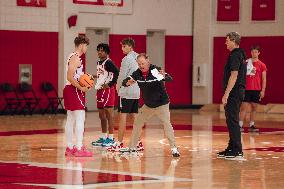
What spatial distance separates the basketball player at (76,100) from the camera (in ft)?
45.3

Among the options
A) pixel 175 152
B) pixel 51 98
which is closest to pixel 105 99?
pixel 175 152

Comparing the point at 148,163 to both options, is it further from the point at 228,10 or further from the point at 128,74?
the point at 228,10

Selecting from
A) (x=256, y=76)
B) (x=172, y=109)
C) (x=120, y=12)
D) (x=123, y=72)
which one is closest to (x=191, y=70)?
(x=172, y=109)

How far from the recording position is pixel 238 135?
13.7 meters

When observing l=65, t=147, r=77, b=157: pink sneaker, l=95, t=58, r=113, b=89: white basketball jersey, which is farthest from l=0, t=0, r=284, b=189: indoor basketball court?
l=95, t=58, r=113, b=89: white basketball jersey

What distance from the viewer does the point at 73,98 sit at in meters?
13.9

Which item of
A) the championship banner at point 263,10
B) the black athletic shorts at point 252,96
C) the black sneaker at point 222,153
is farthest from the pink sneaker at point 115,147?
the championship banner at point 263,10

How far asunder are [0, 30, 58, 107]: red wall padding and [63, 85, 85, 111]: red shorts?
12670mm

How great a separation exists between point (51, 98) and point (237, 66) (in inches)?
569

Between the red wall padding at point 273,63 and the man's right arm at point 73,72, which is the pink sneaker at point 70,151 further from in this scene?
the red wall padding at point 273,63

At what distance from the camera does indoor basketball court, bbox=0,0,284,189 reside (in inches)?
465

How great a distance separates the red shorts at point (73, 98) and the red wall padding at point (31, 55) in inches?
499

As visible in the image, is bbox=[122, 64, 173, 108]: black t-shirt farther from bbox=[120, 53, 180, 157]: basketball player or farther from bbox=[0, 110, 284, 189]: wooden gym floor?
bbox=[0, 110, 284, 189]: wooden gym floor

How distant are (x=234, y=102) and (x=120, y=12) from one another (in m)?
16.5
